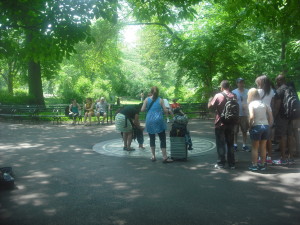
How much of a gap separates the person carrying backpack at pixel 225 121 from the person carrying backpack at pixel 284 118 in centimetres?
111

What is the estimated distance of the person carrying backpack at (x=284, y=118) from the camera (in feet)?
22.0

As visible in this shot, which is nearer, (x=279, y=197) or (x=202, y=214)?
(x=202, y=214)

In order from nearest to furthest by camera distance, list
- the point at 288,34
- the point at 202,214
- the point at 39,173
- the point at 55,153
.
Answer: the point at 202,214 < the point at 39,173 < the point at 55,153 < the point at 288,34

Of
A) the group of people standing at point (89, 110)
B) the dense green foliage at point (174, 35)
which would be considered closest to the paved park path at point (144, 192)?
the dense green foliage at point (174, 35)

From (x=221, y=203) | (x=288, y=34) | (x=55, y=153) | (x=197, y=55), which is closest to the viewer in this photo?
(x=221, y=203)

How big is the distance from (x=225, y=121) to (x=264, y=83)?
136 centimetres

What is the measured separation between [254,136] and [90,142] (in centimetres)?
602

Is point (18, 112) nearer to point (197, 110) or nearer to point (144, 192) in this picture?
point (197, 110)

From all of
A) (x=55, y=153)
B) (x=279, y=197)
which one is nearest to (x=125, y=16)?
(x=55, y=153)

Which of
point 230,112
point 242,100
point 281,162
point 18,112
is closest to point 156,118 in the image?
point 230,112

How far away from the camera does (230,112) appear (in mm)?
6375

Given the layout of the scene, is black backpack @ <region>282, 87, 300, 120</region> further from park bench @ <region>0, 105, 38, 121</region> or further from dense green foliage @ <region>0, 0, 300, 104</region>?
park bench @ <region>0, 105, 38, 121</region>

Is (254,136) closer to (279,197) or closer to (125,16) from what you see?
(279,197)

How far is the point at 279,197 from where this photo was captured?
15.3ft
